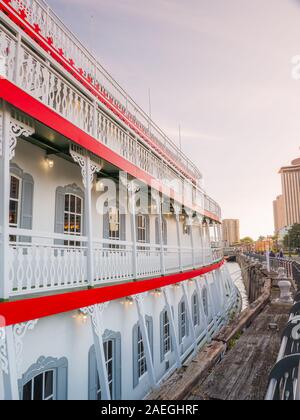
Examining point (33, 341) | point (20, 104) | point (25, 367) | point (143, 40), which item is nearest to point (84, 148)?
point (20, 104)

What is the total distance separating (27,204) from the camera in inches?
256

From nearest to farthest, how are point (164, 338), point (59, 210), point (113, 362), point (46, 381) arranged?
point (46, 381) < point (59, 210) < point (113, 362) < point (164, 338)

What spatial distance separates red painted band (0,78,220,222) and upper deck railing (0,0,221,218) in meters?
0.17

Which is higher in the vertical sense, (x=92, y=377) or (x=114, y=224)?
(x=114, y=224)

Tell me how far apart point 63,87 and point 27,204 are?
316cm

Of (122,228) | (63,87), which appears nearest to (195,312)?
(122,228)

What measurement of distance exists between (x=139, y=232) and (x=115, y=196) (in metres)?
3.00

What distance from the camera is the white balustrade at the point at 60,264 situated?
4301 millimetres

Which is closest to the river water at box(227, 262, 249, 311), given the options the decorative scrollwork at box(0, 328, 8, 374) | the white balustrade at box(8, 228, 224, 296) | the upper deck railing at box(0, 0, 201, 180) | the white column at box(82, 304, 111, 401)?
the white balustrade at box(8, 228, 224, 296)

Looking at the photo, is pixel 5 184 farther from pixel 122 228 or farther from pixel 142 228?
pixel 142 228

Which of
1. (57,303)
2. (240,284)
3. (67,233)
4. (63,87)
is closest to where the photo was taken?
(57,303)

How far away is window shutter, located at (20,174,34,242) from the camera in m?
6.34

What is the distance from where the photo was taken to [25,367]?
5055mm

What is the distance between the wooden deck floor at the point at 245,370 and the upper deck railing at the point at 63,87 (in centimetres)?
537
